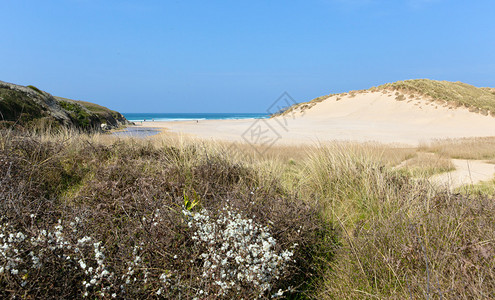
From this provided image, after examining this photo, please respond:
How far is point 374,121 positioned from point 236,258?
27735mm

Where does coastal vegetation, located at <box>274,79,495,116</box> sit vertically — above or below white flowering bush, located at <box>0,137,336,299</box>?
above

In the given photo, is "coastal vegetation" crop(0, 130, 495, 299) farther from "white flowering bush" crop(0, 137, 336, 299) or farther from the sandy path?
the sandy path

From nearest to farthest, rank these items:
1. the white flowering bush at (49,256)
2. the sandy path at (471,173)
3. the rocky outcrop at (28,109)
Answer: the white flowering bush at (49,256)
the sandy path at (471,173)
the rocky outcrop at (28,109)

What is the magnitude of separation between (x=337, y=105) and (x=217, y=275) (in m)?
34.9

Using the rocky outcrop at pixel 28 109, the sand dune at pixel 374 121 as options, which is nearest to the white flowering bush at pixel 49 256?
the rocky outcrop at pixel 28 109

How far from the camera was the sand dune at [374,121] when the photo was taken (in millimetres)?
20734

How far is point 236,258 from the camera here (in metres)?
2.28

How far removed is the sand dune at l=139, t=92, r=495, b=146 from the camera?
20.7 metres

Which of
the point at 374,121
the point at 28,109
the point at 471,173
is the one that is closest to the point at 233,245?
the point at 471,173

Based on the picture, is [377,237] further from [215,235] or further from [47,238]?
[47,238]

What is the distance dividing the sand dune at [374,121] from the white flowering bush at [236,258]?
16491 mm

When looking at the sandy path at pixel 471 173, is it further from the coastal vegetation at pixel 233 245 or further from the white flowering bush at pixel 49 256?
the white flowering bush at pixel 49 256

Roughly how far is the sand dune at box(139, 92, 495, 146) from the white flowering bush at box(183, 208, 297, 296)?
1649cm

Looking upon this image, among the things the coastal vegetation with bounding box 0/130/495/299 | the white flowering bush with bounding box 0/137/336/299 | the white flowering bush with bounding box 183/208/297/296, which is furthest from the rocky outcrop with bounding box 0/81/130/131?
the white flowering bush with bounding box 183/208/297/296
